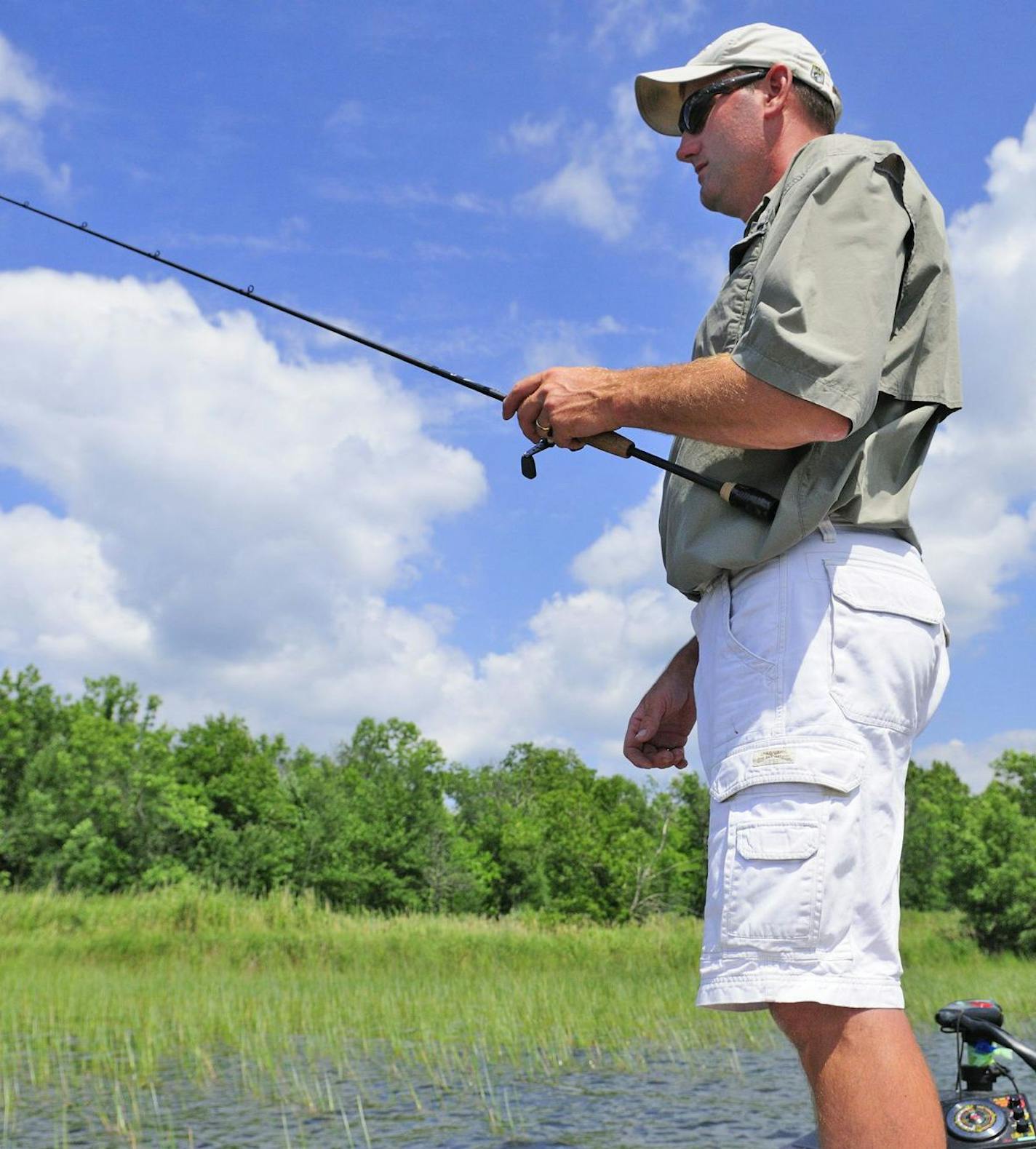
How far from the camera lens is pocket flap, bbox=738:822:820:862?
1638 millimetres

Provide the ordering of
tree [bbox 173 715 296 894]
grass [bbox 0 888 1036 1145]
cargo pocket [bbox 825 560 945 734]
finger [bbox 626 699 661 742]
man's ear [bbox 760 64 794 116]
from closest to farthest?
1. cargo pocket [bbox 825 560 945 734]
2. man's ear [bbox 760 64 794 116]
3. finger [bbox 626 699 661 742]
4. grass [bbox 0 888 1036 1145]
5. tree [bbox 173 715 296 894]

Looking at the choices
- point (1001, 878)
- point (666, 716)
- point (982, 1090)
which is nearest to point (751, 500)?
point (666, 716)

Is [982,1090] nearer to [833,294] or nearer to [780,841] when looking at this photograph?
[780,841]

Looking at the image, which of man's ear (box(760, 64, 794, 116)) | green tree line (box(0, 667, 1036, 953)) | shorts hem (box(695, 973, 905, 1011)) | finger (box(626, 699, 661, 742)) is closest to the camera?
shorts hem (box(695, 973, 905, 1011))

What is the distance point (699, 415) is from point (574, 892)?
41.8 metres

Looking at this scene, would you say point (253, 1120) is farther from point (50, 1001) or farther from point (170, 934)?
point (170, 934)

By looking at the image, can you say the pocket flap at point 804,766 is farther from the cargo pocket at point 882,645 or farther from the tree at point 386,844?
the tree at point 386,844

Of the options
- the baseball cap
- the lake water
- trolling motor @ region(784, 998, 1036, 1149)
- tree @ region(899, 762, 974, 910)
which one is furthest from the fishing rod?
tree @ region(899, 762, 974, 910)

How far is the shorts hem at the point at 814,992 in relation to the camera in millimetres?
1612

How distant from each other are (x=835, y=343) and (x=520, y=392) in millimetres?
580

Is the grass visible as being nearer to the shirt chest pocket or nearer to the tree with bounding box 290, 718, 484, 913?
the shirt chest pocket

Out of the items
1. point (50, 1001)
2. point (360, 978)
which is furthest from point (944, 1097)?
point (360, 978)

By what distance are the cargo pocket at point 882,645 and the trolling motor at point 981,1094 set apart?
147cm

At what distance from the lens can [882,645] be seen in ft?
5.84
